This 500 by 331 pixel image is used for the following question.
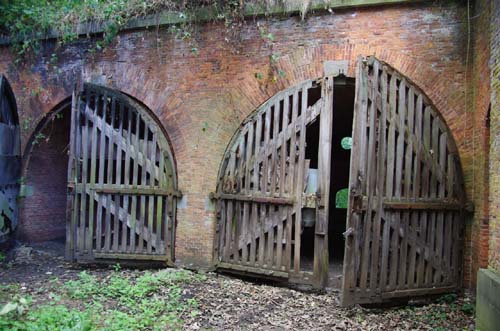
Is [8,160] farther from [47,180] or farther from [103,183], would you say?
[103,183]

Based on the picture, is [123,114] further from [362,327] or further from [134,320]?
[362,327]

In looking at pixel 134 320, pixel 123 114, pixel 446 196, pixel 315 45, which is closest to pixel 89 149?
pixel 123 114

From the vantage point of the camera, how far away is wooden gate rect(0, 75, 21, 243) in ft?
25.3

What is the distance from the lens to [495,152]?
15.4 feet

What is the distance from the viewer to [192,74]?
7309mm

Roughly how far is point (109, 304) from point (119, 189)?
2404 mm

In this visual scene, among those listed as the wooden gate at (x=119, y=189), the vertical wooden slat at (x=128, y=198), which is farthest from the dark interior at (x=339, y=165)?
the vertical wooden slat at (x=128, y=198)

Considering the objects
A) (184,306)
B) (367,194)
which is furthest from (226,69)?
(184,306)

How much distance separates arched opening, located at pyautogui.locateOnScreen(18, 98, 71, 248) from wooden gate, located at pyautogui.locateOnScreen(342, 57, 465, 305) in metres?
6.29

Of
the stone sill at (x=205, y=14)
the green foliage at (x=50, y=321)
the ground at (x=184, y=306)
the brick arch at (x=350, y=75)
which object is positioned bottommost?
the ground at (x=184, y=306)

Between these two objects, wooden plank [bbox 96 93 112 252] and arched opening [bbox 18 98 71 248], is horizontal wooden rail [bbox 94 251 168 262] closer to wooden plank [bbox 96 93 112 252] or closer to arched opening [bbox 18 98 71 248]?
wooden plank [bbox 96 93 112 252]

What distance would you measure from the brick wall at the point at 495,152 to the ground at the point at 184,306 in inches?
48.7

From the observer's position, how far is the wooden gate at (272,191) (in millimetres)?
6238

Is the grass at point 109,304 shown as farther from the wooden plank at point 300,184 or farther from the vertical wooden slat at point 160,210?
the wooden plank at point 300,184
